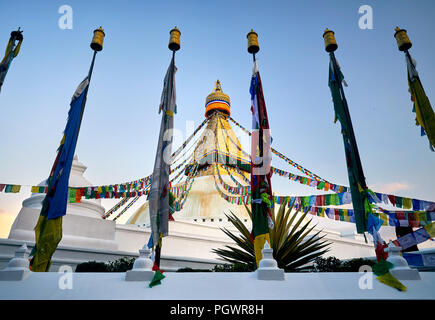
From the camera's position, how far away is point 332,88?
626 cm

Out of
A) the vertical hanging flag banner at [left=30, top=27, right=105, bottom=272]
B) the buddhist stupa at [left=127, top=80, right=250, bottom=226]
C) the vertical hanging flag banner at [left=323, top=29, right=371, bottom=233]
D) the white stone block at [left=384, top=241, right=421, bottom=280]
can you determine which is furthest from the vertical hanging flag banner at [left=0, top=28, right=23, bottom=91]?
the buddhist stupa at [left=127, top=80, right=250, bottom=226]

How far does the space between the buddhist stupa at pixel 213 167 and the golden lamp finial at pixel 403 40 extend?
24.2 feet

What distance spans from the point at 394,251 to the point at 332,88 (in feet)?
13.1

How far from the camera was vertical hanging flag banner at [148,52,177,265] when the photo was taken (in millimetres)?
5254

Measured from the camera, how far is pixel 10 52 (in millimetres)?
6492

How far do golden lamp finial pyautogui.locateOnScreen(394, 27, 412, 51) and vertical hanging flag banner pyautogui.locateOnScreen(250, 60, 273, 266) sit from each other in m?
3.22

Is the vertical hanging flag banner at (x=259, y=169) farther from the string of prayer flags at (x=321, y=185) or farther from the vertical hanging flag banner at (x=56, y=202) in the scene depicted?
the vertical hanging flag banner at (x=56, y=202)

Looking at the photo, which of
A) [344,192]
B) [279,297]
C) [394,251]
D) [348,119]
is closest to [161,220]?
[279,297]

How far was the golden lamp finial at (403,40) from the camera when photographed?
6.25 metres

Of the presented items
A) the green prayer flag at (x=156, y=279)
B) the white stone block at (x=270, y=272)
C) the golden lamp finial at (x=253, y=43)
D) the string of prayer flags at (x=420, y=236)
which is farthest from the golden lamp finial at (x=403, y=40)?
the green prayer flag at (x=156, y=279)

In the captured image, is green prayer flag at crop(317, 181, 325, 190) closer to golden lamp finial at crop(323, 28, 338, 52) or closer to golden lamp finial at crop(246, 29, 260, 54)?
golden lamp finial at crop(323, 28, 338, 52)

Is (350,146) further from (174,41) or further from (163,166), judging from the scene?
(174,41)

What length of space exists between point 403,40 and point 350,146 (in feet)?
9.65
